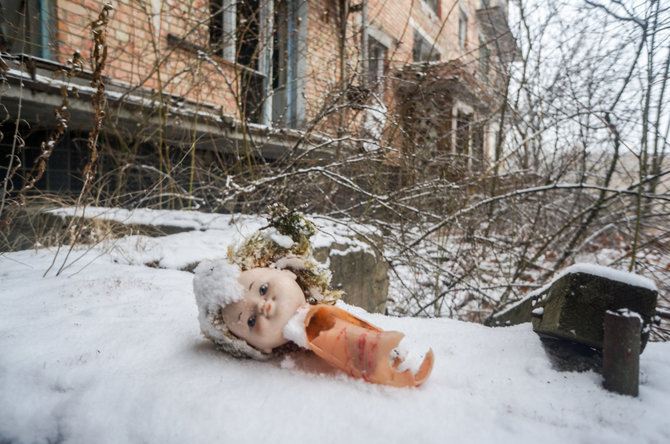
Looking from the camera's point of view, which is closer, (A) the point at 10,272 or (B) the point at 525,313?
(B) the point at 525,313

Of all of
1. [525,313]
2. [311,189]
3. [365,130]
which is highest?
[365,130]

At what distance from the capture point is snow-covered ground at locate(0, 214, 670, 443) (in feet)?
3.12

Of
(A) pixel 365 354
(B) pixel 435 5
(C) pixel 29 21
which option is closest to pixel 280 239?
(A) pixel 365 354

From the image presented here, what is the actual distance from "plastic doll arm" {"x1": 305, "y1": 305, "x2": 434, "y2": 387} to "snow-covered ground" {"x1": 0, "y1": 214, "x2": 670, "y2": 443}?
0.04 metres

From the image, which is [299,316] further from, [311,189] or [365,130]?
[365,130]

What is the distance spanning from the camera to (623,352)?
1127 millimetres

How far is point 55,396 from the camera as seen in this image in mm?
1057

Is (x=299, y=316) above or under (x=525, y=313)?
above

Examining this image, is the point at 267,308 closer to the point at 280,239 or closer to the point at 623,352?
the point at 280,239

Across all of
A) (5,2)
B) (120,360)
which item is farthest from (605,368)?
(5,2)

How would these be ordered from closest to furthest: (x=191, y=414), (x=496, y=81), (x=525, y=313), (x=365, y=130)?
(x=191, y=414)
(x=525, y=313)
(x=365, y=130)
(x=496, y=81)

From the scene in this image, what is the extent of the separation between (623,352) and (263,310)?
117cm

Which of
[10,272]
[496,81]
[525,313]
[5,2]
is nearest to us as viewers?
[525,313]

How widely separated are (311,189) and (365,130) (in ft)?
3.11
